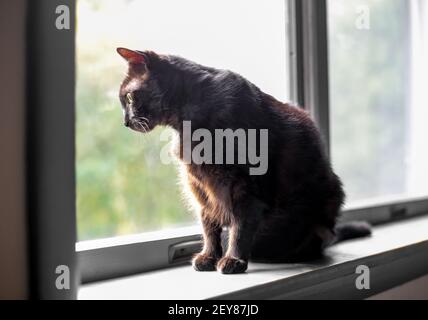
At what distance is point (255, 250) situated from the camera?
36.7 inches

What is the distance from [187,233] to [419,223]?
0.87 meters

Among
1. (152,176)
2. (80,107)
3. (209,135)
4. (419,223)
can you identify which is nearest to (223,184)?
(209,135)

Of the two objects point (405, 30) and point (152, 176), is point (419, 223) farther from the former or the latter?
point (152, 176)

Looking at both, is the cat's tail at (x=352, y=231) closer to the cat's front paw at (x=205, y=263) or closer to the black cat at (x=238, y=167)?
the black cat at (x=238, y=167)

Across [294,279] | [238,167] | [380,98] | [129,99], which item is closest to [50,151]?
[129,99]

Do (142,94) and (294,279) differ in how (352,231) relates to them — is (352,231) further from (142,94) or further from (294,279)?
(142,94)

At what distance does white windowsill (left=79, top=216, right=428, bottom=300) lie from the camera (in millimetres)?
762

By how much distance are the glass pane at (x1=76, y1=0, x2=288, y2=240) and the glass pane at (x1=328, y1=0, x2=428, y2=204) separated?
1.88ft

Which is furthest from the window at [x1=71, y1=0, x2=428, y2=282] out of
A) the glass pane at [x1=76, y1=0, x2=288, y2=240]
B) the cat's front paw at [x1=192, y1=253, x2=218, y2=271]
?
the cat's front paw at [x1=192, y1=253, x2=218, y2=271]

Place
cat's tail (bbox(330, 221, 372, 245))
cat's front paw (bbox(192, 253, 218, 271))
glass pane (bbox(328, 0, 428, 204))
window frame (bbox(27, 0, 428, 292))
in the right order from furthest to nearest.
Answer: glass pane (bbox(328, 0, 428, 204)) → cat's tail (bbox(330, 221, 372, 245)) → cat's front paw (bbox(192, 253, 218, 271)) → window frame (bbox(27, 0, 428, 292))

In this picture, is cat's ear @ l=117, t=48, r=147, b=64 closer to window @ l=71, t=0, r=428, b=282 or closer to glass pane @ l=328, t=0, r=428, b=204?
window @ l=71, t=0, r=428, b=282

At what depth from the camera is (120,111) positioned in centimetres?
86

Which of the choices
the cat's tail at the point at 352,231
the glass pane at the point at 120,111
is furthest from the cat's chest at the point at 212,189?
the cat's tail at the point at 352,231

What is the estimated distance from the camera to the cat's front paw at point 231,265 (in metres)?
0.83
